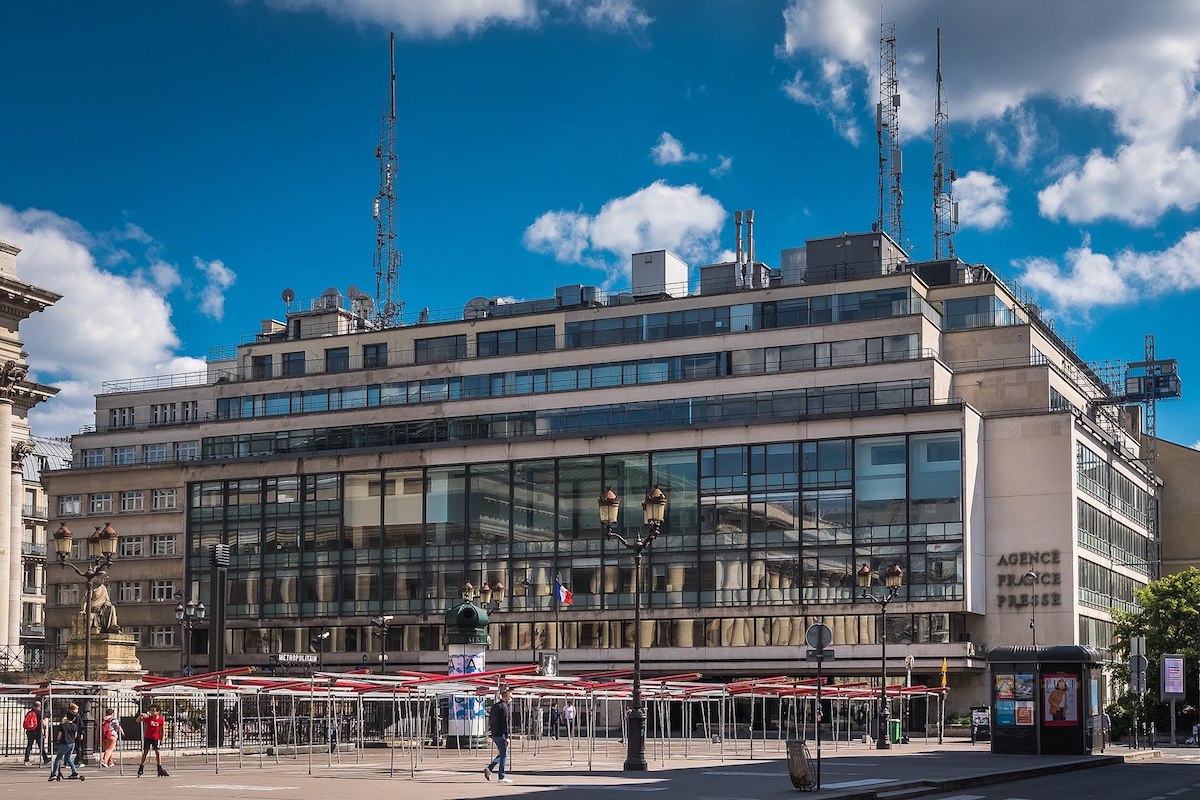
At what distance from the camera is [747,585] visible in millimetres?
86938

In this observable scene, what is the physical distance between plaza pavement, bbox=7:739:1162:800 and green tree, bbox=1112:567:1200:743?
2286cm

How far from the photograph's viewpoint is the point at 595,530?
91.5 meters

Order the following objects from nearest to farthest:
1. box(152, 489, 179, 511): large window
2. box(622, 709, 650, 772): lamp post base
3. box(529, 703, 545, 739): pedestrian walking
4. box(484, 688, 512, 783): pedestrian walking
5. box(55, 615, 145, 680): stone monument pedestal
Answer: box(484, 688, 512, 783): pedestrian walking, box(622, 709, 650, 772): lamp post base, box(529, 703, 545, 739): pedestrian walking, box(55, 615, 145, 680): stone monument pedestal, box(152, 489, 179, 511): large window

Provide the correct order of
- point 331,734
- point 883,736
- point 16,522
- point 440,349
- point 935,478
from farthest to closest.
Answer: point 440,349 → point 935,478 → point 16,522 → point 883,736 → point 331,734

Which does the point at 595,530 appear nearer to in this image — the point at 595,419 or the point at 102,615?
the point at 595,419

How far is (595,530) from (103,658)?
137ft

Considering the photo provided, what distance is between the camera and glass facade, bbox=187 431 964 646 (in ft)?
277

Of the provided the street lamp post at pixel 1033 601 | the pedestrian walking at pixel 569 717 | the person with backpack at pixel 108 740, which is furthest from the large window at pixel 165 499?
the person with backpack at pixel 108 740

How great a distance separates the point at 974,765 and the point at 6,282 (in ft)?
130

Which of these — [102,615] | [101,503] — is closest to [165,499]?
[101,503]

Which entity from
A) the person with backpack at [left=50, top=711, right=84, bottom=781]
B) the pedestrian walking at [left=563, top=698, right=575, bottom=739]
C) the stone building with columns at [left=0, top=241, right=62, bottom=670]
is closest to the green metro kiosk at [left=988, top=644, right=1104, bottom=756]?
the pedestrian walking at [left=563, top=698, right=575, bottom=739]

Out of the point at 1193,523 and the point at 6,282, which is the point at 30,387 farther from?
the point at 1193,523

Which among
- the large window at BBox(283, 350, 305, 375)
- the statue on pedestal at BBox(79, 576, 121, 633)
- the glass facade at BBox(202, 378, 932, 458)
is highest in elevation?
the large window at BBox(283, 350, 305, 375)

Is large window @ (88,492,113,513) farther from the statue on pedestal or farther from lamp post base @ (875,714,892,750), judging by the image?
lamp post base @ (875,714,892,750)
